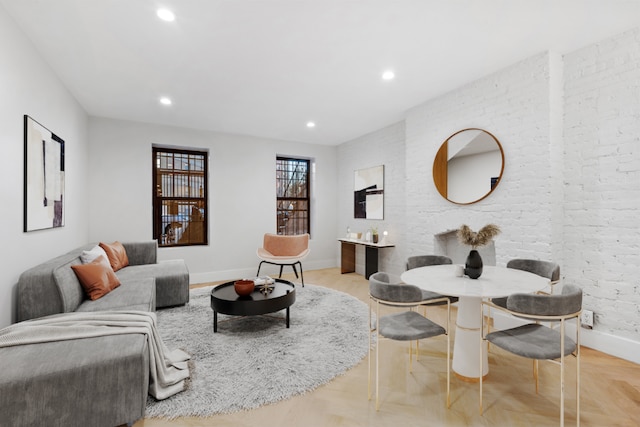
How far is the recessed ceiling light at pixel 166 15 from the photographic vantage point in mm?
2170

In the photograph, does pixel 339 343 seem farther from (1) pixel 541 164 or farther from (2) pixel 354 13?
(2) pixel 354 13

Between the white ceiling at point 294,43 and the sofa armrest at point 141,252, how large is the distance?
76.0 inches

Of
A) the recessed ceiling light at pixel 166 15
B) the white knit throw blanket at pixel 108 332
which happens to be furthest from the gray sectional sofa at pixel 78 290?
the recessed ceiling light at pixel 166 15

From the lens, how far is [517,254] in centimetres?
301

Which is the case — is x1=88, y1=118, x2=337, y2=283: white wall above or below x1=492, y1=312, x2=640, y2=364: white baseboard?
above

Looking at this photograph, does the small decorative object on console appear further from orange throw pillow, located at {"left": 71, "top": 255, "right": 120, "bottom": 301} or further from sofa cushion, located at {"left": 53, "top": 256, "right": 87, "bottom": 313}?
sofa cushion, located at {"left": 53, "top": 256, "right": 87, "bottom": 313}

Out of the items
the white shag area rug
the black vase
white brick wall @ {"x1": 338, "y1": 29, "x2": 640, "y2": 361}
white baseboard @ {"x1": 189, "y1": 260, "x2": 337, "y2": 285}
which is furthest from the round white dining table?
white baseboard @ {"x1": 189, "y1": 260, "x2": 337, "y2": 285}

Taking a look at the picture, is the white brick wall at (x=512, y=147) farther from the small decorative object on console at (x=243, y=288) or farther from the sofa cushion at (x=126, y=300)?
the sofa cushion at (x=126, y=300)

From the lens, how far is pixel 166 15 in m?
2.21

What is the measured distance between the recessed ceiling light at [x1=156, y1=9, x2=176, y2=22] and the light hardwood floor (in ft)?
8.92

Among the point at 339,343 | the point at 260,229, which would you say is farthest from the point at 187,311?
the point at 260,229

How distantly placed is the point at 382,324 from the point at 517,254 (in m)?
1.84

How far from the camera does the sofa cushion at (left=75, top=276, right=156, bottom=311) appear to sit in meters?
2.55

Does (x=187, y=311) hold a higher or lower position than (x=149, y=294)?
lower
